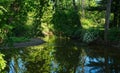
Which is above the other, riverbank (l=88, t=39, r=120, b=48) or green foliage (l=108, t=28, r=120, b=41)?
green foliage (l=108, t=28, r=120, b=41)

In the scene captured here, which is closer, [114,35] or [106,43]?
[106,43]

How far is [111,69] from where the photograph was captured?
18250mm

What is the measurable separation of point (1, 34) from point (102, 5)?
3402 centimetres

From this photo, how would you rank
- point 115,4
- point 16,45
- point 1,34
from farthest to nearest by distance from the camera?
point 115,4 < point 16,45 < point 1,34

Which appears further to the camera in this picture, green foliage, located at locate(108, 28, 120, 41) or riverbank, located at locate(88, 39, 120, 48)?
green foliage, located at locate(108, 28, 120, 41)

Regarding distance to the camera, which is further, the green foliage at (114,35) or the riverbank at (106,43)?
the green foliage at (114,35)

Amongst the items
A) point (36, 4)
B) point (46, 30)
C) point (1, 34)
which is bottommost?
point (46, 30)

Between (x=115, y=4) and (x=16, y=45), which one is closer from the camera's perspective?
(x=16, y=45)

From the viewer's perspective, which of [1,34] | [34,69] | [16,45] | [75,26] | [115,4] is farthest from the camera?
[75,26]

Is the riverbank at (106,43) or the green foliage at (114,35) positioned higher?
the green foliage at (114,35)

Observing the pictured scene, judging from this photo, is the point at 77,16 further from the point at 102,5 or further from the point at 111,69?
the point at 111,69

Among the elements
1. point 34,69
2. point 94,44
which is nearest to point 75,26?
point 94,44

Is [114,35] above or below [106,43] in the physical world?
above

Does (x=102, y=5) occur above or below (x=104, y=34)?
above
